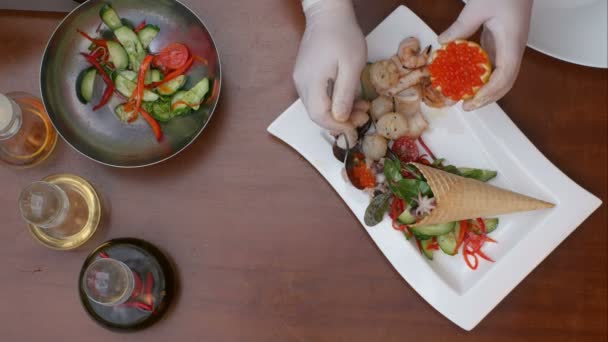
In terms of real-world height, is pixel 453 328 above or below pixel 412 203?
below

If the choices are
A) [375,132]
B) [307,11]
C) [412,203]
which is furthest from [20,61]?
[412,203]

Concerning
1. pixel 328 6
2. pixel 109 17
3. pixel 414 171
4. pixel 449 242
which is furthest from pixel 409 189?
pixel 109 17

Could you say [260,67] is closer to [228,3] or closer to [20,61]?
[228,3]

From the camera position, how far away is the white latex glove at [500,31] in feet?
3.26

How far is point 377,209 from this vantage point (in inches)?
40.5

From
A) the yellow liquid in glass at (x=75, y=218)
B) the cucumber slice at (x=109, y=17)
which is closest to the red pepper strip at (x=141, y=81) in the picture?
the cucumber slice at (x=109, y=17)

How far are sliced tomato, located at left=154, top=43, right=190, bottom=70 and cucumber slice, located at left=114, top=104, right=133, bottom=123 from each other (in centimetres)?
11

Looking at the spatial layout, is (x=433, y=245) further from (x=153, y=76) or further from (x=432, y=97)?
(x=153, y=76)

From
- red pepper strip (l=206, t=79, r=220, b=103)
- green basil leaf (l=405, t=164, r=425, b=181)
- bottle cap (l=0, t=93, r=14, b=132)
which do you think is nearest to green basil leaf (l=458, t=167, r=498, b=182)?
green basil leaf (l=405, t=164, r=425, b=181)

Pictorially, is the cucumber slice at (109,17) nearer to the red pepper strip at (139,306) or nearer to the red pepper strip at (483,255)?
the red pepper strip at (139,306)

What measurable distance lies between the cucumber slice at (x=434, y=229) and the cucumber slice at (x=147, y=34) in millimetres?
669

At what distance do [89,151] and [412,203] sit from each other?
0.66 meters

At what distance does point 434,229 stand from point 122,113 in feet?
2.24

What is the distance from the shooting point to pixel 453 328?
3.51ft
